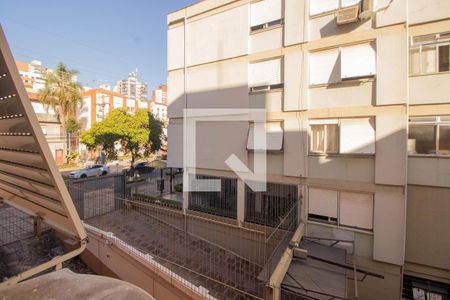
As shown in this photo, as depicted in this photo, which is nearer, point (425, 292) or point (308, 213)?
point (425, 292)

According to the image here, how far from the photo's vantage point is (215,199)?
9.84 metres

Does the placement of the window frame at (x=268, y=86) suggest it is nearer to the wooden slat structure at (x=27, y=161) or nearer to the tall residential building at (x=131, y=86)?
the wooden slat structure at (x=27, y=161)

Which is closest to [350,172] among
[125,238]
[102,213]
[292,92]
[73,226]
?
[292,92]

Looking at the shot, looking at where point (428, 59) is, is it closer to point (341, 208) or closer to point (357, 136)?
point (357, 136)

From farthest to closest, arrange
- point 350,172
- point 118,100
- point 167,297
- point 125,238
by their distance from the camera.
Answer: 1. point 118,100
2. point 125,238
3. point 350,172
4. point 167,297

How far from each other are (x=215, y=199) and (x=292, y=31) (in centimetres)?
692

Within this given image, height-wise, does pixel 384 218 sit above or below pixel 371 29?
below

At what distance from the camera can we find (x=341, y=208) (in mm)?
7191

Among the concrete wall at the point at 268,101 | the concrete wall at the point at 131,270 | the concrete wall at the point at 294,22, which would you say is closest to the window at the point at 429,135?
the concrete wall at the point at 268,101

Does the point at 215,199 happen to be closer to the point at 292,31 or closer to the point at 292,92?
the point at 292,92

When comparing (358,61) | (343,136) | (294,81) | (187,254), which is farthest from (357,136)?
(187,254)

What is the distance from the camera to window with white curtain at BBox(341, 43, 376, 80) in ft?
21.9

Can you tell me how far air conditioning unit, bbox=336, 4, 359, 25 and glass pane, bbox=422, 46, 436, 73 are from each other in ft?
6.55

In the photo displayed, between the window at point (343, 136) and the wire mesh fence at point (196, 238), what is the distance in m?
2.30
